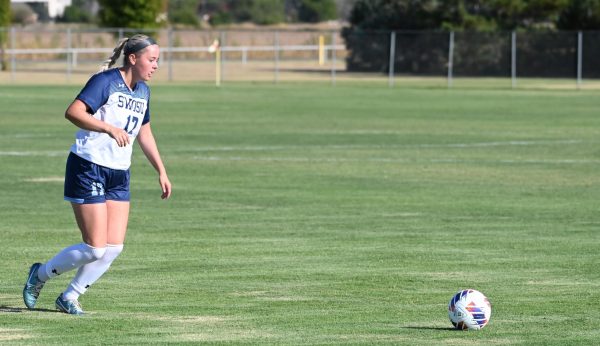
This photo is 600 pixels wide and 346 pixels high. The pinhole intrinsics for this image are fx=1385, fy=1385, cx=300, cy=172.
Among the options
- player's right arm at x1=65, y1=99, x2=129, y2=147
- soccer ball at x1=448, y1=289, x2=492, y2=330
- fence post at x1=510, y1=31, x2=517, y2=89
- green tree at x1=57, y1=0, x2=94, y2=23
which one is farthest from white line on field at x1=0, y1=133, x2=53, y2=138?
green tree at x1=57, y1=0, x2=94, y2=23

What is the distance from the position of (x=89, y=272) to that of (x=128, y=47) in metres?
1.66

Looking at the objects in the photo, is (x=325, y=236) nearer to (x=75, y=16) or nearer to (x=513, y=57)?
Result: (x=513, y=57)

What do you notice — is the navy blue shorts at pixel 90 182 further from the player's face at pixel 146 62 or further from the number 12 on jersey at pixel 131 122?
the player's face at pixel 146 62

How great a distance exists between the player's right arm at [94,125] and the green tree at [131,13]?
60.1 m

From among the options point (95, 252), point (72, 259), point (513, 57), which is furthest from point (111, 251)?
point (513, 57)

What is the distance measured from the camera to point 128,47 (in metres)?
9.62

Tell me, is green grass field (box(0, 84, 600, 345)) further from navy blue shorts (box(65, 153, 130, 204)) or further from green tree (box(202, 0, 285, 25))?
green tree (box(202, 0, 285, 25))

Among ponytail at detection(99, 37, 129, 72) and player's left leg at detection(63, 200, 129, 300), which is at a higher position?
ponytail at detection(99, 37, 129, 72)

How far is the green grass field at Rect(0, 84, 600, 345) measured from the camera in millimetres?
9602

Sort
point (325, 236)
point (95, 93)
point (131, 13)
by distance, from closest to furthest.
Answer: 1. point (95, 93)
2. point (325, 236)
3. point (131, 13)

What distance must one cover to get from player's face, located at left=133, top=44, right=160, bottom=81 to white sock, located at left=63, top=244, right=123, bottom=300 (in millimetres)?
1255

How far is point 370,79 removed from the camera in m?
64.6

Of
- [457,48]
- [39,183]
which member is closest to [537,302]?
[39,183]

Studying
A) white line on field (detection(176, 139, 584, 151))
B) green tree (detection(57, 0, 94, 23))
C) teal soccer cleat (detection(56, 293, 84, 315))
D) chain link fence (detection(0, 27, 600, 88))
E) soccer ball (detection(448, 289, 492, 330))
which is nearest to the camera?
soccer ball (detection(448, 289, 492, 330))
